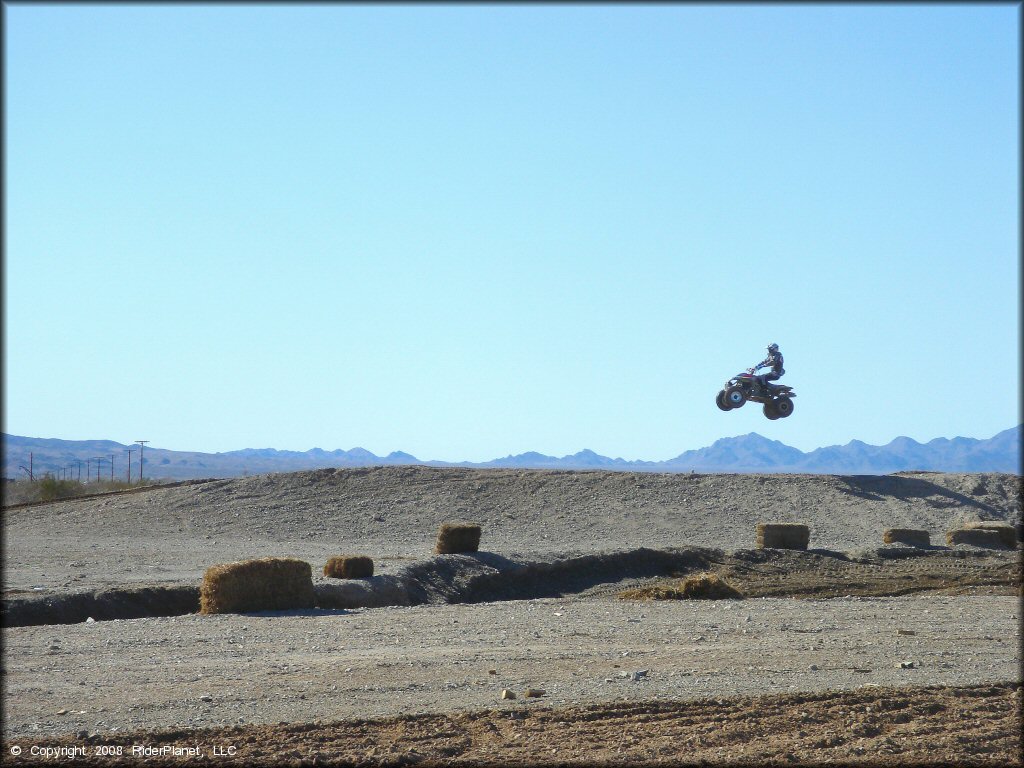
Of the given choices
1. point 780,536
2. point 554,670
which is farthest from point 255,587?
point 780,536

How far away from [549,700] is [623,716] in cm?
98

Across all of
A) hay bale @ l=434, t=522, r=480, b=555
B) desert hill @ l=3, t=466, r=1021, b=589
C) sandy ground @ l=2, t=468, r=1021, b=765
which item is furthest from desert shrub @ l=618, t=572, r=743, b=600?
desert hill @ l=3, t=466, r=1021, b=589

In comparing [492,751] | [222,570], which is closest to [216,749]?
[492,751]

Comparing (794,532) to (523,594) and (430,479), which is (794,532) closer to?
(523,594)

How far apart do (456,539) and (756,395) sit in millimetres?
13157

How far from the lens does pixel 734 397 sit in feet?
120

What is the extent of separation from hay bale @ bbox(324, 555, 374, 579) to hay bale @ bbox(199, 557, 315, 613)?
334 cm

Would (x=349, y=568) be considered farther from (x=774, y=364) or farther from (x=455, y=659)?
(x=774, y=364)

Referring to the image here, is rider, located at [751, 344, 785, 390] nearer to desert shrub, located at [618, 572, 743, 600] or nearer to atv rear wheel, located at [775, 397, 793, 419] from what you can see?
atv rear wheel, located at [775, 397, 793, 419]

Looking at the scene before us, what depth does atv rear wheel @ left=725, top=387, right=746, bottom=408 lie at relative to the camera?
36438 mm

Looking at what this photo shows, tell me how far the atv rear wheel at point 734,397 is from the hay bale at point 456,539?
11.9m

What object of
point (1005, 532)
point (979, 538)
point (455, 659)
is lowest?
point (455, 659)

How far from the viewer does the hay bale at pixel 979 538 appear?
108 feet

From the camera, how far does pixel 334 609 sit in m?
19.9
